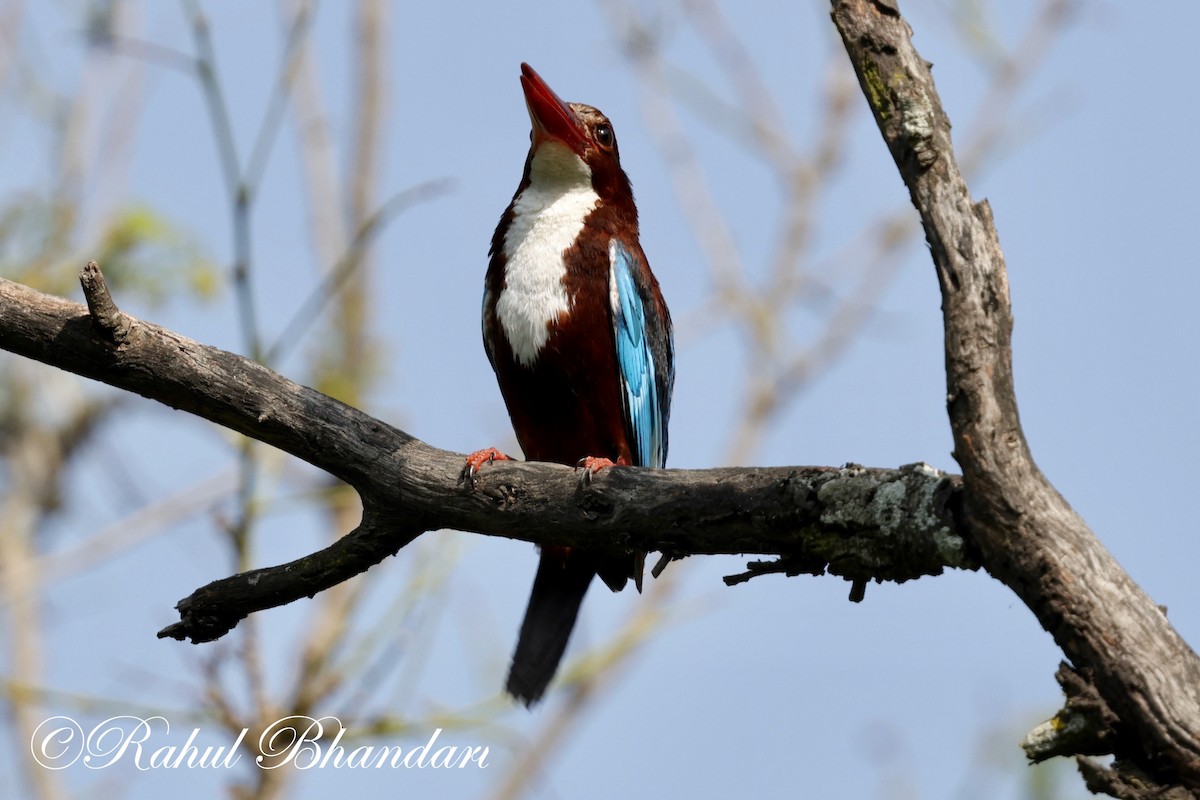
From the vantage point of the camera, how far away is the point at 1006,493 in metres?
2.49

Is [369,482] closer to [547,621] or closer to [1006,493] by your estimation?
[547,621]

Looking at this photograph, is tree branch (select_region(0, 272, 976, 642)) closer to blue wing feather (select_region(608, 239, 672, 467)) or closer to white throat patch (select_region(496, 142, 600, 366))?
white throat patch (select_region(496, 142, 600, 366))

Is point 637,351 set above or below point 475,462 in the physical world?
above

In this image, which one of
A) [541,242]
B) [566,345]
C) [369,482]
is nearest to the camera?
[369,482]

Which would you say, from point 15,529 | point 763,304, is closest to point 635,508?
point 15,529

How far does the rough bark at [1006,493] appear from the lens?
235 cm

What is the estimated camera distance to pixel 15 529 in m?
7.47

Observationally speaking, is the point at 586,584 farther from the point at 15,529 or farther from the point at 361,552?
the point at 15,529

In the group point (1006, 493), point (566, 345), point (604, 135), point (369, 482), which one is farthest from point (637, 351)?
point (1006, 493)

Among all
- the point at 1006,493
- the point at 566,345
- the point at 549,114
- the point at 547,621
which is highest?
the point at 549,114

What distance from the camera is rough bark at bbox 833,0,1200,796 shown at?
7.70 ft

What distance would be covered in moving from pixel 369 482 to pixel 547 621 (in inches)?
40.7

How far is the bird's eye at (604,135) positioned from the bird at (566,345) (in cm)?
17

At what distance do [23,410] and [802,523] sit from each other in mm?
6435
